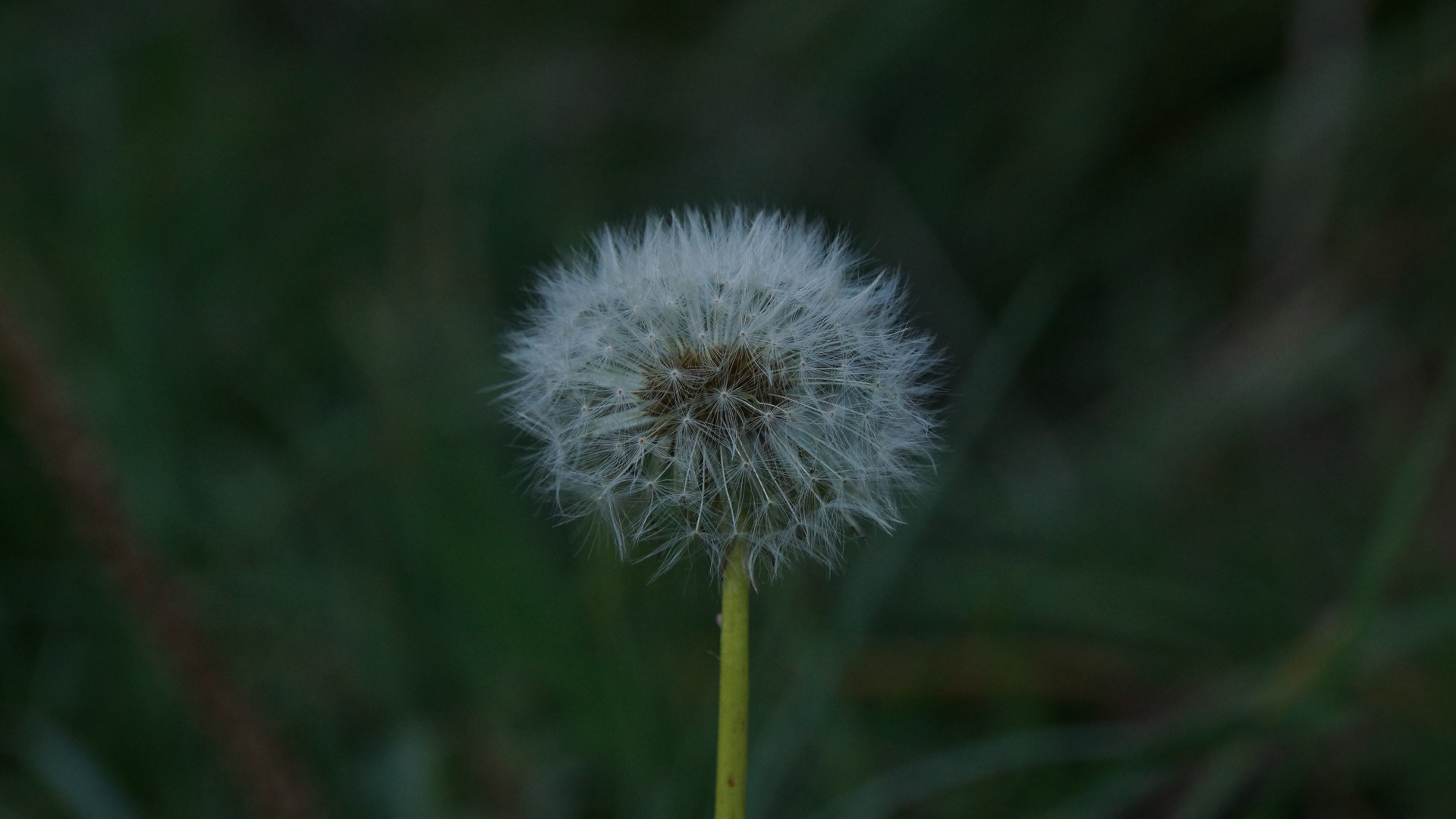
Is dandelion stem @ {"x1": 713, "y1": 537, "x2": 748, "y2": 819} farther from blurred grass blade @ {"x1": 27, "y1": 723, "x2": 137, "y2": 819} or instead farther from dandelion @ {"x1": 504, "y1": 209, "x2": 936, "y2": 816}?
blurred grass blade @ {"x1": 27, "y1": 723, "x2": 137, "y2": 819}

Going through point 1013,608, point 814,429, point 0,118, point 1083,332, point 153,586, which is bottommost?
point 814,429

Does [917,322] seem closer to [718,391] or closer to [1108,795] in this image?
[1108,795]

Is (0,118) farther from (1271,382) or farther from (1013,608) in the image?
(1271,382)

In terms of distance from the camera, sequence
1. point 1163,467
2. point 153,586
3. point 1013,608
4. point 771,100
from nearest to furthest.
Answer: point 153,586
point 1013,608
point 1163,467
point 771,100

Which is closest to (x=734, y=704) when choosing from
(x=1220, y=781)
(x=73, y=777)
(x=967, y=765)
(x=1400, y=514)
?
(x=967, y=765)

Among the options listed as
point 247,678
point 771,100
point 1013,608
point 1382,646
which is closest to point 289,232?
point 771,100

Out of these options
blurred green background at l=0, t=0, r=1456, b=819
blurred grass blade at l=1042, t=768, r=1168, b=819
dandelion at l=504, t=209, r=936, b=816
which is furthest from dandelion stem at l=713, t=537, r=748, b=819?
blurred grass blade at l=1042, t=768, r=1168, b=819

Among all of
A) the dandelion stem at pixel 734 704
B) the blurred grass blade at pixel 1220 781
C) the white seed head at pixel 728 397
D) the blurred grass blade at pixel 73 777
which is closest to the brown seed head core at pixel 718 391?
the white seed head at pixel 728 397

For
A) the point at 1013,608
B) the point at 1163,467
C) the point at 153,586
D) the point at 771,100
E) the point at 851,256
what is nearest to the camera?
the point at 851,256
